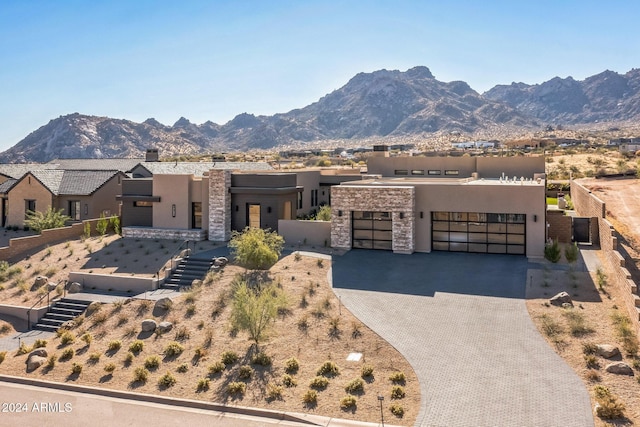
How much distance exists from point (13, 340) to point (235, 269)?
1033 centimetres

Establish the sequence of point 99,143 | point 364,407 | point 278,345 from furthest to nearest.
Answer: point 99,143, point 278,345, point 364,407

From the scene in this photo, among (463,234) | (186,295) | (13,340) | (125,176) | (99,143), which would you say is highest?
(99,143)

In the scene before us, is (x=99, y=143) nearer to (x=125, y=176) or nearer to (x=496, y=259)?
(x=125, y=176)

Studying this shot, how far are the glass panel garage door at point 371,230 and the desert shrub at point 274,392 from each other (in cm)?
1578

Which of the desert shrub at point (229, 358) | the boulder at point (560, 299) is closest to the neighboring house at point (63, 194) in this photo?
the desert shrub at point (229, 358)

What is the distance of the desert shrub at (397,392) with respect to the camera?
13844mm

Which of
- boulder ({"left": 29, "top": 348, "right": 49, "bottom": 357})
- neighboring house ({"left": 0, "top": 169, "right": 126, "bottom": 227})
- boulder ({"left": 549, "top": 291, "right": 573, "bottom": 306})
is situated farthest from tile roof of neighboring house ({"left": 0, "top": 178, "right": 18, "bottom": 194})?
boulder ({"left": 549, "top": 291, "right": 573, "bottom": 306})

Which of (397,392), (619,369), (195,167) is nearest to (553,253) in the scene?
(619,369)

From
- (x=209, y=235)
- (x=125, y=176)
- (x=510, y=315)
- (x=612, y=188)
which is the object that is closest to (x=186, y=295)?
(x=209, y=235)

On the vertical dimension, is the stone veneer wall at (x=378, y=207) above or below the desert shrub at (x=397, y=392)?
above

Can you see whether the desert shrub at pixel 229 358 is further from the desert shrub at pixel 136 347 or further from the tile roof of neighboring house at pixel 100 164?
the tile roof of neighboring house at pixel 100 164

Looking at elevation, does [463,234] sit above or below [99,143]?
below

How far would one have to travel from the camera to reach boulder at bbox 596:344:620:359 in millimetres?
15373

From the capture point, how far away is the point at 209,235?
33.0 metres
